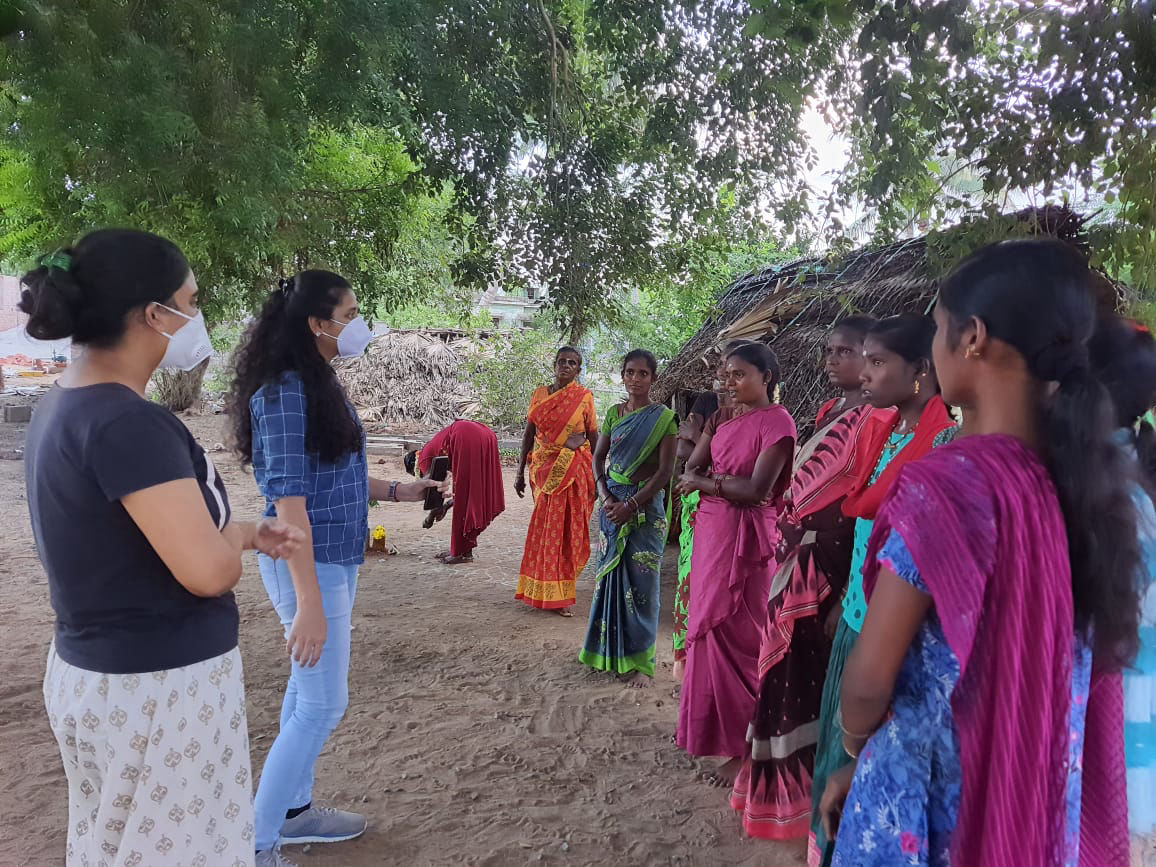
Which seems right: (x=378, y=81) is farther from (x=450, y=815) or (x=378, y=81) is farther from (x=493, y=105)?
A: (x=450, y=815)

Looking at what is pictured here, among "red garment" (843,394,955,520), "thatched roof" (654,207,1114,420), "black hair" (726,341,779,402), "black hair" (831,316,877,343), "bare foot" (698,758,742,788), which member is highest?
"thatched roof" (654,207,1114,420)

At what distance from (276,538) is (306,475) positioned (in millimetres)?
632

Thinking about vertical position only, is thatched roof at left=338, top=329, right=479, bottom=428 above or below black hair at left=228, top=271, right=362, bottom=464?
above

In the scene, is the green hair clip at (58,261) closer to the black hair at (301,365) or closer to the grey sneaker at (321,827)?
the black hair at (301,365)

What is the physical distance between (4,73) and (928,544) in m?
4.06

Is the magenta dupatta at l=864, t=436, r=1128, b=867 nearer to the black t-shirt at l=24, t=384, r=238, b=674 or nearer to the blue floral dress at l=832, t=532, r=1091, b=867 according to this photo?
the blue floral dress at l=832, t=532, r=1091, b=867

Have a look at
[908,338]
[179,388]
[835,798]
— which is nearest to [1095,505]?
[835,798]

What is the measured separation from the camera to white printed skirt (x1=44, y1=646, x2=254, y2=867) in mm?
1576

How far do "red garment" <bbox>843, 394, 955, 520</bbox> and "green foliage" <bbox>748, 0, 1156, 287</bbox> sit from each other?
1400 millimetres

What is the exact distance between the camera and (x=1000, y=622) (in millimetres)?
1264

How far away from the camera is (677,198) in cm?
554

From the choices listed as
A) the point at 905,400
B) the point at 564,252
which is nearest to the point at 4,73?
the point at 564,252

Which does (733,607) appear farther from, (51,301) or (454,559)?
(454,559)

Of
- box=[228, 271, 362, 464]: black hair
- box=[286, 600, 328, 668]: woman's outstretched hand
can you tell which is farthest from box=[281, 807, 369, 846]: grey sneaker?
box=[228, 271, 362, 464]: black hair
